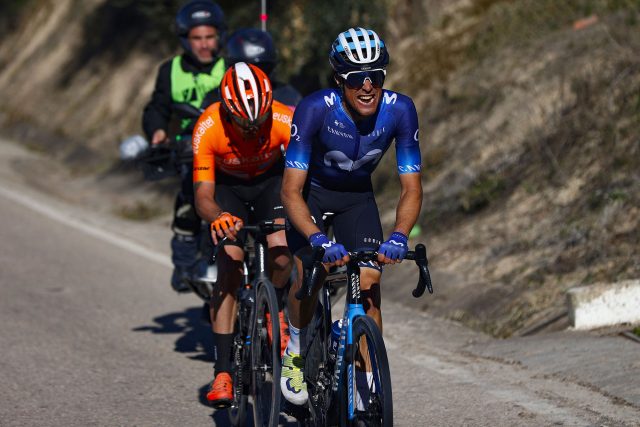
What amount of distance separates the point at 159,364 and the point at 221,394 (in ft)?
6.37

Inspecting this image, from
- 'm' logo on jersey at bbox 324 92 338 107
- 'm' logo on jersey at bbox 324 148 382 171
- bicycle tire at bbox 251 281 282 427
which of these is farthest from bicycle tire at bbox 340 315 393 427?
'm' logo on jersey at bbox 324 92 338 107

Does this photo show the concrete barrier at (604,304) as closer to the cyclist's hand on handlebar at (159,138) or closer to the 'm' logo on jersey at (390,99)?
the 'm' logo on jersey at (390,99)

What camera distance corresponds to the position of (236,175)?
24.2ft

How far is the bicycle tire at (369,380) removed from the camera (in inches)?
198

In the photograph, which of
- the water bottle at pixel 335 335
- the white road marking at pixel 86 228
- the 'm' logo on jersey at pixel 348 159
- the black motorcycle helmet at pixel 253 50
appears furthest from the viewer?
the white road marking at pixel 86 228

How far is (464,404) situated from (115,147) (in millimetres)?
17509

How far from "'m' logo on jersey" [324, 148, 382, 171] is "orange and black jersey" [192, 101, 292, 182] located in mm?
1192

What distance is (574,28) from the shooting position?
1424 centimetres

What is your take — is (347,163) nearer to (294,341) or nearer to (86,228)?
(294,341)

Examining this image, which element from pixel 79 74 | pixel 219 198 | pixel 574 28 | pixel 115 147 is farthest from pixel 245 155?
pixel 79 74

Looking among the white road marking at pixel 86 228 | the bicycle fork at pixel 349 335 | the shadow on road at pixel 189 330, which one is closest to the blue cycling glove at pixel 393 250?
the bicycle fork at pixel 349 335

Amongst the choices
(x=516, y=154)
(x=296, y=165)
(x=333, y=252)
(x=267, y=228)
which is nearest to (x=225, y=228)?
(x=267, y=228)

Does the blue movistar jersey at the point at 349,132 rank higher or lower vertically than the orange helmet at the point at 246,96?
lower

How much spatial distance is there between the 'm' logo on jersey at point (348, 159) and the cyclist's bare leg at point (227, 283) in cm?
126
